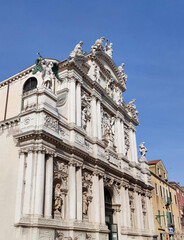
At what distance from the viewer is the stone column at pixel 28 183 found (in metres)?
10.9

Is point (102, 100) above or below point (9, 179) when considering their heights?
above

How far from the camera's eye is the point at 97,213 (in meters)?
14.9

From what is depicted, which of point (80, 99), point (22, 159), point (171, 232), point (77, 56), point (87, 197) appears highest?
point (77, 56)

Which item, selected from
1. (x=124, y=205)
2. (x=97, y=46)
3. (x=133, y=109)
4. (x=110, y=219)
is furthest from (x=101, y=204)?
(x=133, y=109)

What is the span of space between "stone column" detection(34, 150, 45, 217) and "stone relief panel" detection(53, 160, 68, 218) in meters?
1.39

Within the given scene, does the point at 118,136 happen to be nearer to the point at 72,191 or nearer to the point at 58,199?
the point at 72,191

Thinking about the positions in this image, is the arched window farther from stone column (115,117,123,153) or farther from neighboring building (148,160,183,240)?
neighboring building (148,160,183,240)

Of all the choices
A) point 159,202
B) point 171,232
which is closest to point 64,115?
point 159,202

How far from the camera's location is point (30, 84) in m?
17.1

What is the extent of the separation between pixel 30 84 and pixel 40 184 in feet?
25.4

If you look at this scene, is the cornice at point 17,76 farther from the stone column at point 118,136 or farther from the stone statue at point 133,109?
the stone statue at point 133,109

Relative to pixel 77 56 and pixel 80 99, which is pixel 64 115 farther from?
pixel 77 56

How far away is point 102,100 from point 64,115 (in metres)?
5.00

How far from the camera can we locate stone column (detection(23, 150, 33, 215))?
1087 cm
